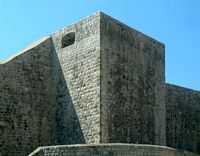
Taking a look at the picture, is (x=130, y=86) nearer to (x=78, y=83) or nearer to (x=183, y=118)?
(x=78, y=83)

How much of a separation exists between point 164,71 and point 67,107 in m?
4.56

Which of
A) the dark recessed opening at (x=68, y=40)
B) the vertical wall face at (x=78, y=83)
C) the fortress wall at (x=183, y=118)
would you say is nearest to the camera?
the vertical wall face at (x=78, y=83)

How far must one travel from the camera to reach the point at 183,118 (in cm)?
2153

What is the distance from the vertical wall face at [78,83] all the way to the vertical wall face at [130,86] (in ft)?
1.01

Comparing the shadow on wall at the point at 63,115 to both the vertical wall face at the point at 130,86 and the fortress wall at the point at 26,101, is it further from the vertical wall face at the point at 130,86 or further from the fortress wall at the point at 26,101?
the vertical wall face at the point at 130,86

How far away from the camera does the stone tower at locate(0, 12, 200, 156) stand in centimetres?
1534

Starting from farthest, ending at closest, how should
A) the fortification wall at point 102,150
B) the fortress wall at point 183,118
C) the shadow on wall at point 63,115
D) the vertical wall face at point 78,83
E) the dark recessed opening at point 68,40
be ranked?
1. the fortress wall at point 183,118
2. the dark recessed opening at point 68,40
3. the shadow on wall at point 63,115
4. the vertical wall face at point 78,83
5. the fortification wall at point 102,150

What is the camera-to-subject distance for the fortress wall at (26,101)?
15367mm

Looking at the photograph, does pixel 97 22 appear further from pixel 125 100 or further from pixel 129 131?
pixel 129 131

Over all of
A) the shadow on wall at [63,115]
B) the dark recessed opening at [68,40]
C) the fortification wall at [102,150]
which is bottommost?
the fortification wall at [102,150]

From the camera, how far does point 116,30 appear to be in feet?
53.9

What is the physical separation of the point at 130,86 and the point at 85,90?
6.02 ft

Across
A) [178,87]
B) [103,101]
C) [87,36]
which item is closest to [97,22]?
[87,36]

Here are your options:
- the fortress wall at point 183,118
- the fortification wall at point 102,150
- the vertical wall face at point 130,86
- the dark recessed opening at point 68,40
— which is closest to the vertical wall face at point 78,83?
the dark recessed opening at point 68,40
